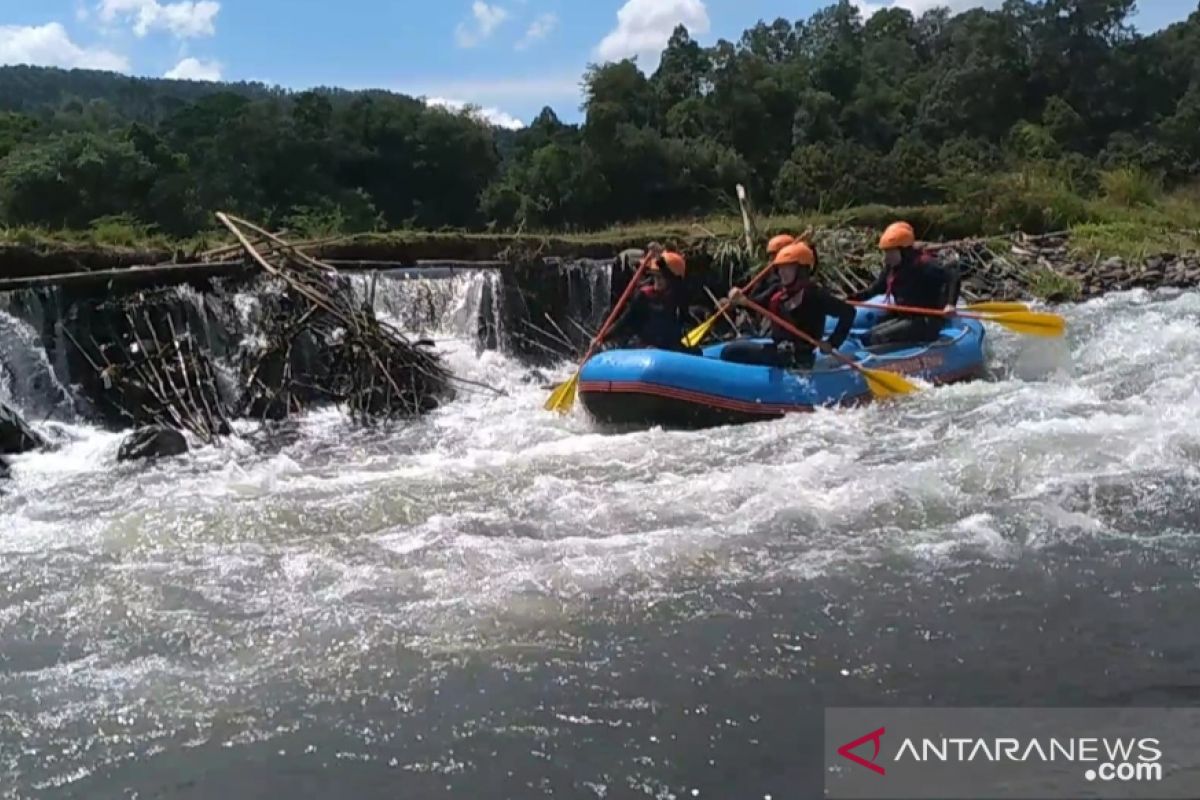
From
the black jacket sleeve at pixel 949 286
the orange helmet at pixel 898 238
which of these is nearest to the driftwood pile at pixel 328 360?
the orange helmet at pixel 898 238

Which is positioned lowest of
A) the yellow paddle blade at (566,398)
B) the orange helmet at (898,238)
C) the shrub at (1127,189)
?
the yellow paddle blade at (566,398)

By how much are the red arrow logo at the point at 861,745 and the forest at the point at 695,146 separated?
14.5m

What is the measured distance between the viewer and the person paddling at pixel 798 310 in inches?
375

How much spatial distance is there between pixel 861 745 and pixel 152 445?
633 centimetres

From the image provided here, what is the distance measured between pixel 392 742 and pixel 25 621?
2263 millimetres

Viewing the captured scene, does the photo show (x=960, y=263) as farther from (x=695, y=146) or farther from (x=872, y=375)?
(x=695, y=146)

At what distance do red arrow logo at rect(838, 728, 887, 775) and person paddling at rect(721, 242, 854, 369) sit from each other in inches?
219

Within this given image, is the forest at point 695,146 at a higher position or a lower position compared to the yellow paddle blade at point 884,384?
higher

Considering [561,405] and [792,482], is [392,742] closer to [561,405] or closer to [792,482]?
[792,482]

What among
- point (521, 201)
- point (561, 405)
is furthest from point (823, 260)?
point (521, 201)

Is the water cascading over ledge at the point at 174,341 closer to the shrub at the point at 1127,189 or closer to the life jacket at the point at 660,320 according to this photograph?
the life jacket at the point at 660,320

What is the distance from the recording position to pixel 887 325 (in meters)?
10.7

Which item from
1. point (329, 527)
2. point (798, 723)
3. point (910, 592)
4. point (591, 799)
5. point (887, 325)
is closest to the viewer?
point (591, 799)

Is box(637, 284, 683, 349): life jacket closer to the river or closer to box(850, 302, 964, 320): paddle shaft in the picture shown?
the river
